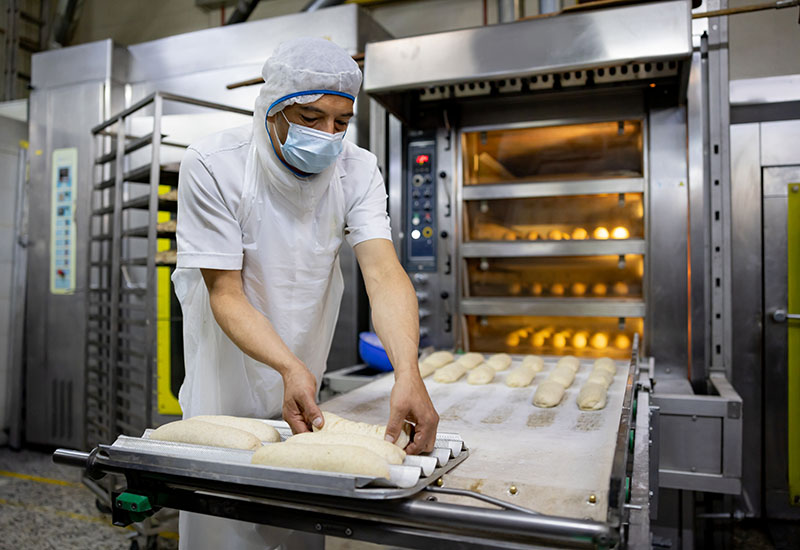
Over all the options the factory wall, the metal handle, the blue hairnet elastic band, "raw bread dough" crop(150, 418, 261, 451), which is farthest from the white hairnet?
the factory wall

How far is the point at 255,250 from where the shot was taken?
1564 mm

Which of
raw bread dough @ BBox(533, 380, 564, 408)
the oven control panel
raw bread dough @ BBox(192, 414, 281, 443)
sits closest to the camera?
raw bread dough @ BBox(192, 414, 281, 443)

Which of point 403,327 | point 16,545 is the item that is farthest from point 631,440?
point 16,545

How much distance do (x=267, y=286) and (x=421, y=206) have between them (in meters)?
1.60

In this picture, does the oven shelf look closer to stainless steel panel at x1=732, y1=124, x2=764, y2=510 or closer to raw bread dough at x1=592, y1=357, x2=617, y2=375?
raw bread dough at x1=592, y1=357, x2=617, y2=375

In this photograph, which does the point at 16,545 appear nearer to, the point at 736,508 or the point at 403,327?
the point at 403,327

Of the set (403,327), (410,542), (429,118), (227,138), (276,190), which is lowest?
(410,542)

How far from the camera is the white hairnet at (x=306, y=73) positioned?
4.34 feet

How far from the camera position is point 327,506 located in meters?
0.94

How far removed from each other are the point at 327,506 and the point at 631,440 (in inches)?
31.4

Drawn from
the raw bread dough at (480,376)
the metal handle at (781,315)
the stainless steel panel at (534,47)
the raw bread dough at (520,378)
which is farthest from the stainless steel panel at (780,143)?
the raw bread dough at (480,376)

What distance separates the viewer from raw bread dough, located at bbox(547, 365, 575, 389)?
6.63 ft

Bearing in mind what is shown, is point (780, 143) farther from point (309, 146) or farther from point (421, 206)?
point (309, 146)

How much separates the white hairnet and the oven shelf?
1727mm
